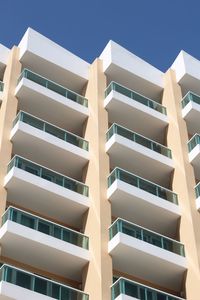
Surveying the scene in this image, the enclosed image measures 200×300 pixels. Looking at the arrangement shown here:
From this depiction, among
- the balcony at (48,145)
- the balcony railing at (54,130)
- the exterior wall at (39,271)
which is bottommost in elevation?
the exterior wall at (39,271)

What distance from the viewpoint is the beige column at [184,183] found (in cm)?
2981

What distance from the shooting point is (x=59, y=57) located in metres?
39.3

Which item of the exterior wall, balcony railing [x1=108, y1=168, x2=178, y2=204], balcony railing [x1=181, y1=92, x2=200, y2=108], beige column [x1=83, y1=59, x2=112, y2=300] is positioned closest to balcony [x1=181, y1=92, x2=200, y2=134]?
balcony railing [x1=181, y1=92, x2=200, y2=108]

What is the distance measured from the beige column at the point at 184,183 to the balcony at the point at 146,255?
69 cm

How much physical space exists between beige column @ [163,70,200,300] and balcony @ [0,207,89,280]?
218 inches

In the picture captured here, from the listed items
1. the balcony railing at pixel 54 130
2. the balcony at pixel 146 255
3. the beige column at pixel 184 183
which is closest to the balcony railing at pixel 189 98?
the beige column at pixel 184 183

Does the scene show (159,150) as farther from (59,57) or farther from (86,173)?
(59,57)

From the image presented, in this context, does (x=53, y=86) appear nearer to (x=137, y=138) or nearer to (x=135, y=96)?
(x=135, y=96)

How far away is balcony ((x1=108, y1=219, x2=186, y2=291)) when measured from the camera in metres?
29.5

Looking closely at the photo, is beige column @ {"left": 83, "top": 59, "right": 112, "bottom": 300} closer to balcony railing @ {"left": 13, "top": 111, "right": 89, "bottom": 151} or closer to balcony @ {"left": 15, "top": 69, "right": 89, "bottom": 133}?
balcony railing @ {"left": 13, "top": 111, "right": 89, "bottom": 151}

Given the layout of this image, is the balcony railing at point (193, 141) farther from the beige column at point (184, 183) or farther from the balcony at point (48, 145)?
the balcony at point (48, 145)

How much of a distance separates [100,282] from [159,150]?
40.7ft

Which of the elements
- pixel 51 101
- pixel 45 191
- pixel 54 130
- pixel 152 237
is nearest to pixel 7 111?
pixel 54 130

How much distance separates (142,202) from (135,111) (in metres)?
7.65
